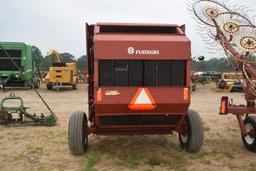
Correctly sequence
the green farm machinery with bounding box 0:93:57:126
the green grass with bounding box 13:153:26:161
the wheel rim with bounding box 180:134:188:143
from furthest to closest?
the green farm machinery with bounding box 0:93:57:126 < the wheel rim with bounding box 180:134:188:143 < the green grass with bounding box 13:153:26:161

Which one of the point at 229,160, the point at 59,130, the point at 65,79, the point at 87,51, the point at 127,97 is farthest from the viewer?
the point at 65,79

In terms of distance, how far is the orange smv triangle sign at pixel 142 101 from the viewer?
6758mm

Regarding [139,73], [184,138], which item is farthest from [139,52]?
[184,138]

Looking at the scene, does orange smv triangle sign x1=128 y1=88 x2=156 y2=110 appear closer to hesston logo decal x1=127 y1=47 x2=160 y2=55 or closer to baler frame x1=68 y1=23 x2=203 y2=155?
baler frame x1=68 y1=23 x2=203 y2=155

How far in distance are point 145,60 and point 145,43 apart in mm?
279

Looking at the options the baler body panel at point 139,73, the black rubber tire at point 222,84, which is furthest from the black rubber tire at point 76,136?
the black rubber tire at point 222,84

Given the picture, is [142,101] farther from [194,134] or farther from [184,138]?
[184,138]

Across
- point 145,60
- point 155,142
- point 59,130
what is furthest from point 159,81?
point 59,130

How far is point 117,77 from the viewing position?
22.5 feet

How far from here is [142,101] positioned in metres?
6.76

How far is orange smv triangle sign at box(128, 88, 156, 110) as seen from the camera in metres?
6.76

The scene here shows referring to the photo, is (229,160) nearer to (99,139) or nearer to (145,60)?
(145,60)

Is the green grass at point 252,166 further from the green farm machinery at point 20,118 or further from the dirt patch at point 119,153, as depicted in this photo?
the green farm machinery at point 20,118

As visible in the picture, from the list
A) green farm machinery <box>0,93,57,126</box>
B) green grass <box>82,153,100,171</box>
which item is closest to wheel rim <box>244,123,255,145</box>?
green grass <box>82,153,100,171</box>
